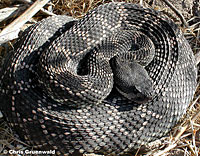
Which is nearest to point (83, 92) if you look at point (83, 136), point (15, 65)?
point (83, 136)

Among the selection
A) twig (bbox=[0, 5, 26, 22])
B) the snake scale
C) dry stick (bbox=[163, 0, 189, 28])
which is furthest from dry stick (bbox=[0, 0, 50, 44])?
dry stick (bbox=[163, 0, 189, 28])

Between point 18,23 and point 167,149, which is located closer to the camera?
point 167,149

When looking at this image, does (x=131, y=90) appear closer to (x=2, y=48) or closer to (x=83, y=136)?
(x=83, y=136)

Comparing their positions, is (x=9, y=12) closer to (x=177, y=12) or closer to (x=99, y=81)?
(x=99, y=81)

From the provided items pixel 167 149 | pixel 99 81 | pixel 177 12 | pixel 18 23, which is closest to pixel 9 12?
pixel 18 23

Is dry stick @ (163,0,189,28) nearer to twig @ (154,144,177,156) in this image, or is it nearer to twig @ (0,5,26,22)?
twig @ (154,144,177,156)

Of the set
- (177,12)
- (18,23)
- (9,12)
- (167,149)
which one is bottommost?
(167,149)

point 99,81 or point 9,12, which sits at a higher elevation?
point 9,12
